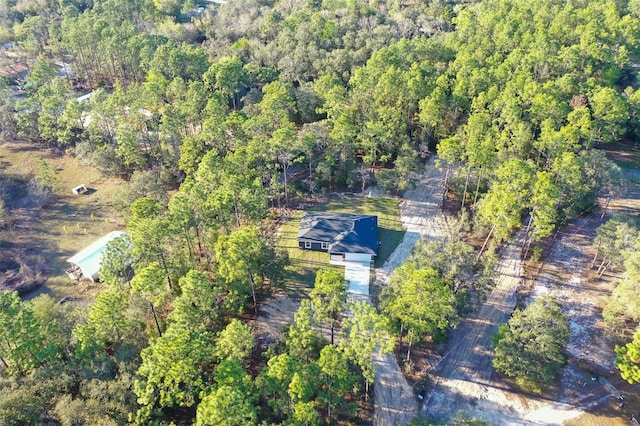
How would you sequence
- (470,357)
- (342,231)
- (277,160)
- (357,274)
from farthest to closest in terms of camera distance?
1. (277,160)
2. (342,231)
3. (357,274)
4. (470,357)

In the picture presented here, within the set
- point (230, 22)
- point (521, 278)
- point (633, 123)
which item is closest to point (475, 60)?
point (633, 123)

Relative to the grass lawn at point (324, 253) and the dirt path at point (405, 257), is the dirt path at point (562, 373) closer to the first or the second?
the dirt path at point (405, 257)

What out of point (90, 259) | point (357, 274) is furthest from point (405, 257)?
point (90, 259)

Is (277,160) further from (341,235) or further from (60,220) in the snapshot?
(60,220)

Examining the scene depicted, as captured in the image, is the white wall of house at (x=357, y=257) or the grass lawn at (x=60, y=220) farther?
the grass lawn at (x=60, y=220)

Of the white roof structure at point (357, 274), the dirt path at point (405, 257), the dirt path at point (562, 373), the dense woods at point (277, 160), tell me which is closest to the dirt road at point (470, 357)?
the dirt path at point (562, 373)

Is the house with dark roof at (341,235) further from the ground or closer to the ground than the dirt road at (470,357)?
further from the ground
